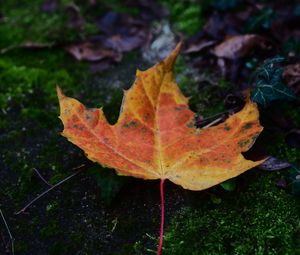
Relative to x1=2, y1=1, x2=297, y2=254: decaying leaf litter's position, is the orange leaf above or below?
above

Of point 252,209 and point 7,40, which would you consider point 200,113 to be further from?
point 7,40

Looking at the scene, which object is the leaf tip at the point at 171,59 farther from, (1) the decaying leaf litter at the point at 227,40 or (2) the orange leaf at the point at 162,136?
(1) the decaying leaf litter at the point at 227,40

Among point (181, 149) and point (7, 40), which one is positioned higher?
point (181, 149)

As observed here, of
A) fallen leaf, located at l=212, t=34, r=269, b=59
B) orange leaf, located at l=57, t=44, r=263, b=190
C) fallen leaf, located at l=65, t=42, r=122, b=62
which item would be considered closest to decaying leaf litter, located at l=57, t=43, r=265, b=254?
orange leaf, located at l=57, t=44, r=263, b=190

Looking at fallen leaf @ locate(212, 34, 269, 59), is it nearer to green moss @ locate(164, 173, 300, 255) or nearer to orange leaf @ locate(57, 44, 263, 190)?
orange leaf @ locate(57, 44, 263, 190)

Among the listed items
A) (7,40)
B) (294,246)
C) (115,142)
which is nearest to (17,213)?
(115,142)

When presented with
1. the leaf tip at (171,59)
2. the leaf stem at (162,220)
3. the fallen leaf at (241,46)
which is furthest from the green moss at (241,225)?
the fallen leaf at (241,46)
